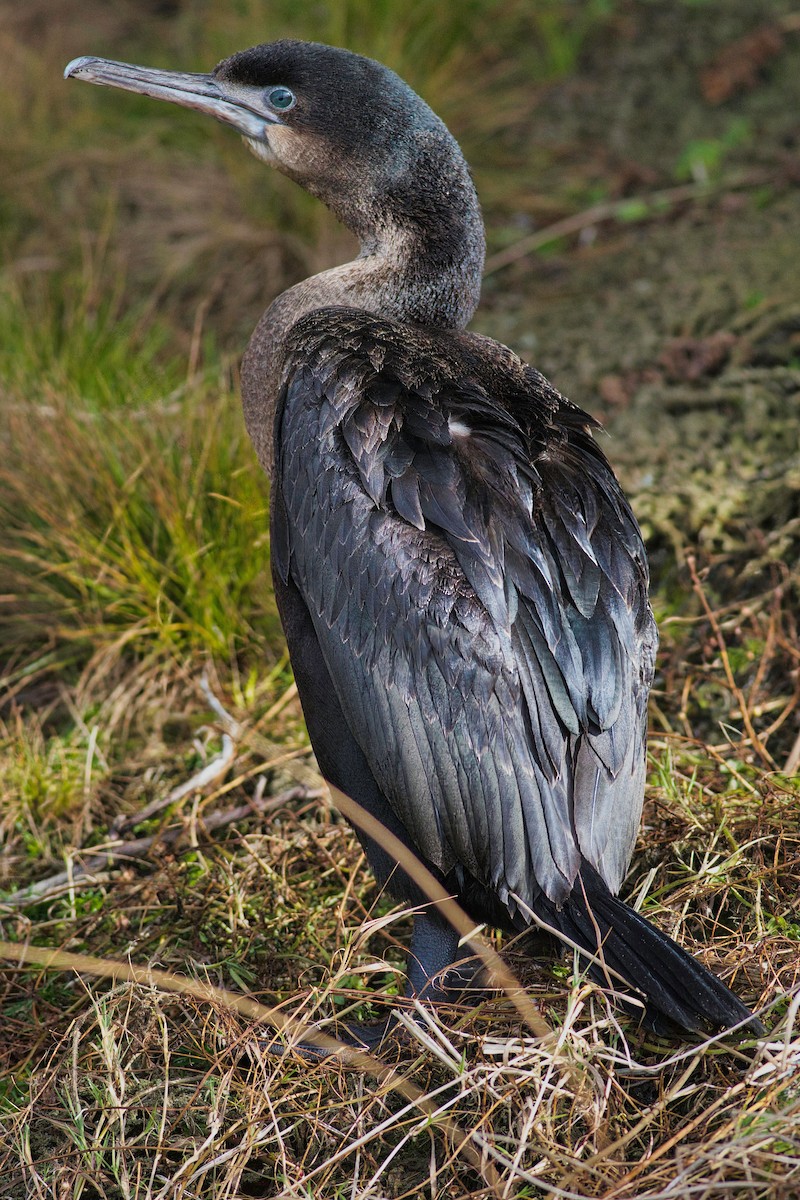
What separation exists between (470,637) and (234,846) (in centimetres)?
116

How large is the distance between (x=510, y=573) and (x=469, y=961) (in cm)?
85

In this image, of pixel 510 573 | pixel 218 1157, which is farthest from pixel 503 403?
pixel 218 1157

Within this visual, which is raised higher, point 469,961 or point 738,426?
point 738,426

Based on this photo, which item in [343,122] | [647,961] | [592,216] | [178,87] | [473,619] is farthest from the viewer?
[592,216]

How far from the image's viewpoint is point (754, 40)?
577 cm

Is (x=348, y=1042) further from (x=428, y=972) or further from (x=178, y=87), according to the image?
(x=178, y=87)

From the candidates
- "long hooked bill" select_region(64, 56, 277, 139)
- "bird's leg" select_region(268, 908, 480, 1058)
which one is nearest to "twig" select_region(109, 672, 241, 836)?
"bird's leg" select_region(268, 908, 480, 1058)

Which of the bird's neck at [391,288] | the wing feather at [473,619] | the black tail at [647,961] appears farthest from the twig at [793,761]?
the bird's neck at [391,288]

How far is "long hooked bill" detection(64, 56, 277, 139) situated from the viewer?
3041mm

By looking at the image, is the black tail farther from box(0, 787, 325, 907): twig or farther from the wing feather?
box(0, 787, 325, 907): twig

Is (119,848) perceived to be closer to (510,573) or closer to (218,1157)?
(218,1157)

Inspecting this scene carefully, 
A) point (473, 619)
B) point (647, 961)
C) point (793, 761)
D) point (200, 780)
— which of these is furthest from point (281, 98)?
point (647, 961)

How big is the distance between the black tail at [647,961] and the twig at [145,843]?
38.8 inches

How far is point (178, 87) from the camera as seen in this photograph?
310 centimetres
